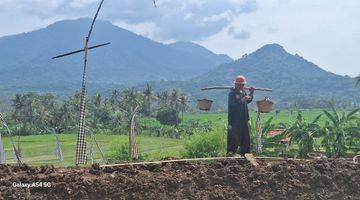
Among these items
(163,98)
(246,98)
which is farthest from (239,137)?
(163,98)

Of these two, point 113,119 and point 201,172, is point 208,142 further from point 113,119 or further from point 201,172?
point 113,119

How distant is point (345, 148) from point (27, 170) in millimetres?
8343

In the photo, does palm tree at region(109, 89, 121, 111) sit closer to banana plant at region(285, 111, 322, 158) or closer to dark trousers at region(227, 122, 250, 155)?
banana plant at region(285, 111, 322, 158)

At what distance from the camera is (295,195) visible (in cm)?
779

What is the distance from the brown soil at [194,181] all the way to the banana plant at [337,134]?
4143mm

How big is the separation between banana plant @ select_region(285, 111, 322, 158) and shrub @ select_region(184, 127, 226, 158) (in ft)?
5.61

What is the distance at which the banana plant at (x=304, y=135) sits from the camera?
1354 centimetres

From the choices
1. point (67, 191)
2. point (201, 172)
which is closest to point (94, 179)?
point (67, 191)

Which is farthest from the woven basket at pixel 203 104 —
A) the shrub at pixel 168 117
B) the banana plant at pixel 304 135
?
the shrub at pixel 168 117

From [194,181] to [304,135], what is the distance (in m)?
6.88

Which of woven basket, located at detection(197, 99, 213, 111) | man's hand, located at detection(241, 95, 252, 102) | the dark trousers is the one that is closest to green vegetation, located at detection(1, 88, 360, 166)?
woven basket, located at detection(197, 99, 213, 111)

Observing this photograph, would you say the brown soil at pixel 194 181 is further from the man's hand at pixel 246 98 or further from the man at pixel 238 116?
the man's hand at pixel 246 98

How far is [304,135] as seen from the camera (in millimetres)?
13633

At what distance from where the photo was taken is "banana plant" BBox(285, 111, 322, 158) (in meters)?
13.5
